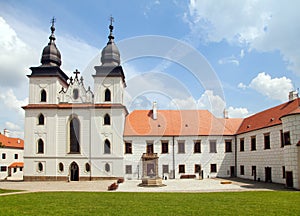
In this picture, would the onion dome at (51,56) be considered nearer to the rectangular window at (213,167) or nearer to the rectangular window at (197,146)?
the rectangular window at (197,146)

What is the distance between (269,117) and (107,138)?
16479 millimetres

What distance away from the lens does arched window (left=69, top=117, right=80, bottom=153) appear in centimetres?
3162

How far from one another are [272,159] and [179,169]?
34.7ft

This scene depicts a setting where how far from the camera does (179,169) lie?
32.7 metres

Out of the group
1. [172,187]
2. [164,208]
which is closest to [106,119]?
[172,187]

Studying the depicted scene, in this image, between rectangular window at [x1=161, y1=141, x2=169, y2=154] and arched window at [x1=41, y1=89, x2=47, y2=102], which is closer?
arched window at [x1=41, y1=89, x2=47, y2=102]

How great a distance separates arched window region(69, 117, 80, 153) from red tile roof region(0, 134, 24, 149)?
19.1 m

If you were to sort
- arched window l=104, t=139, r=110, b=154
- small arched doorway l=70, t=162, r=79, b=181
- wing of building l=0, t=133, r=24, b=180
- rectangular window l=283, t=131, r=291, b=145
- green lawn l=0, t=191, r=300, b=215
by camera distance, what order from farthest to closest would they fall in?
wing of building l=0, t=133, r=24, b=180, arched window l=104, t=139, r=110, b=154, small arched doorway l=70, t=162, r=79, b=181, rectangular window l=283, t=131, r=291, b=145, green lawn l=0, t=191, r=300, b=215

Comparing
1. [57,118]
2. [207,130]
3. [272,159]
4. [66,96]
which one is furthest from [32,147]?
[272,159]

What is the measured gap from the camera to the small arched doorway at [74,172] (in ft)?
103

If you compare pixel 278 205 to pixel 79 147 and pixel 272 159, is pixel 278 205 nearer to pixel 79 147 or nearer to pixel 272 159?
pixel 272 159

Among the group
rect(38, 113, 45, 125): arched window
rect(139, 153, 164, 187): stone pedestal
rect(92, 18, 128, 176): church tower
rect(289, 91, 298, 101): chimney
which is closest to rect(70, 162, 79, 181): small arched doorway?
rect(92, 18, 128, 176): church tower

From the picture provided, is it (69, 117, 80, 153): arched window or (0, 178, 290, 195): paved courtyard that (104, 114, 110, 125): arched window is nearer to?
Answer: (69, 117, 80, 153): arched window

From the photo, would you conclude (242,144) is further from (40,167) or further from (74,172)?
(40,167)
